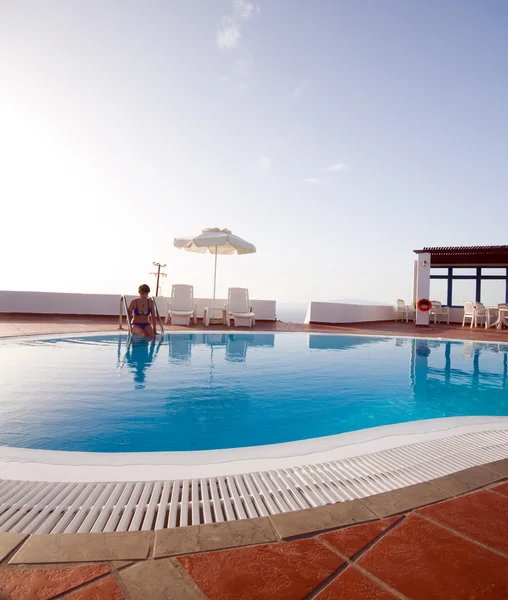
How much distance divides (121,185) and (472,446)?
42.5ft

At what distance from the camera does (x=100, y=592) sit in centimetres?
109

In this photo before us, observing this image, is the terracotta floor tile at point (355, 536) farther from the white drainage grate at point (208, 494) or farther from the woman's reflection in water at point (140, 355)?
the woman's reflection in water at point (140, 355)

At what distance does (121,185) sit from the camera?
41.8ft

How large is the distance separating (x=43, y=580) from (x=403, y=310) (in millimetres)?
16682

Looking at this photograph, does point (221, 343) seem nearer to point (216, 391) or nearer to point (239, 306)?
point (239, 306)

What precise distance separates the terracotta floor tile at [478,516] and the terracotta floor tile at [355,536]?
0.22 metres

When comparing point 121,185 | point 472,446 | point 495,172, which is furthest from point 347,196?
point 472,446

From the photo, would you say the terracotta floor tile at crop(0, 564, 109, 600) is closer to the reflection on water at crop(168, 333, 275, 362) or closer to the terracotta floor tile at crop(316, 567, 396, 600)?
the terracotta floor tile at crop(316, 567, 396, 600)

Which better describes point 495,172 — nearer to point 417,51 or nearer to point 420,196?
point 420,196

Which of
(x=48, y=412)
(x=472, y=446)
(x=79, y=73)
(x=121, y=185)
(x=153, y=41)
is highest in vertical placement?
(x=153, y=41)

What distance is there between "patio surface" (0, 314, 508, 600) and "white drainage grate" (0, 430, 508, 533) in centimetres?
15

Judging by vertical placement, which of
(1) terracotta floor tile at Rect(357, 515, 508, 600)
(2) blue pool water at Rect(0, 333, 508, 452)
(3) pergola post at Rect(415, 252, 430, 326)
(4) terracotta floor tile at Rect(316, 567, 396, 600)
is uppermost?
(3) pergola post at Rect(415, 252, 430, 326)

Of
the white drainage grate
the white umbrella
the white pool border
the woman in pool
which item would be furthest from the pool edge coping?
the white umbrella

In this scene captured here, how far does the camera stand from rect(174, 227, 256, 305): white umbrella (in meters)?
11.4
